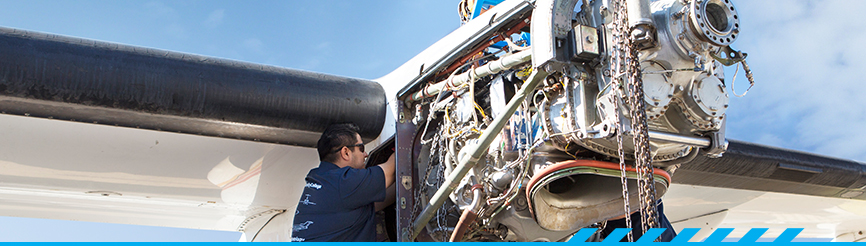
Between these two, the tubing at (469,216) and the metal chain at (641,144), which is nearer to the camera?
the metal chain at (641,144)

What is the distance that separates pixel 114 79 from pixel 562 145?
271 cm

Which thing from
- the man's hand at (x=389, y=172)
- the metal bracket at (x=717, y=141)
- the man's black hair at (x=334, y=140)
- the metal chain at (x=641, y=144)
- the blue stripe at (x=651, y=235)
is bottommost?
the blue stripe at (x=651, y=235)

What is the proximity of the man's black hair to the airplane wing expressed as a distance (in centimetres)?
10

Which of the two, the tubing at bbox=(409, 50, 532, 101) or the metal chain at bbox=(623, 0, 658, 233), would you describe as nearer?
the metal chain at bbox=(623, 0, 658, 233)

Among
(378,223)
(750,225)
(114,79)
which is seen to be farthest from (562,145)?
(750,225)

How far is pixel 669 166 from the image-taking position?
3.63 metres

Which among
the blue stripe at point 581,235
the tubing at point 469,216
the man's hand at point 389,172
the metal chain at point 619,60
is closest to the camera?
the metal chain at point 619,60

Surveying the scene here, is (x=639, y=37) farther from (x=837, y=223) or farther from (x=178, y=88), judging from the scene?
(x=837, y=223)

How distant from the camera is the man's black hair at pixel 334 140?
4457mm

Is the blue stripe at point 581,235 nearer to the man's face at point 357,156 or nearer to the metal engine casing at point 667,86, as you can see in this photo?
the metal engine casing at point 667,86

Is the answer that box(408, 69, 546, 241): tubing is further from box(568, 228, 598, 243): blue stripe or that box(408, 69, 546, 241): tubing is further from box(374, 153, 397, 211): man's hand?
box(568, 228, 598, 243): blue stripe

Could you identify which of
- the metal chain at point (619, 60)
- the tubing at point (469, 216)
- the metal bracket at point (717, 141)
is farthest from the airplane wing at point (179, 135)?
the tubing at point (469, 216)

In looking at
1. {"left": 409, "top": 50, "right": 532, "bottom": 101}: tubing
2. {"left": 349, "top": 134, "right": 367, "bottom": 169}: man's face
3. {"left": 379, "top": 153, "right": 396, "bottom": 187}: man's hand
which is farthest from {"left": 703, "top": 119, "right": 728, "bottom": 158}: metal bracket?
{"left": 349, "top": 134, "right": 367, "bottom": 169}: man's face

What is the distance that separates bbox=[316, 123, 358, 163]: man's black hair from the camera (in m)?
4.46
